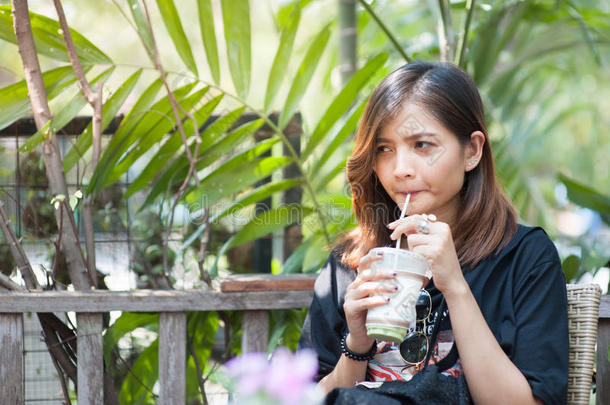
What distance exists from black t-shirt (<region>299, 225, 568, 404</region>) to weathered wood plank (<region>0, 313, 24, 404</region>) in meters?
1.16

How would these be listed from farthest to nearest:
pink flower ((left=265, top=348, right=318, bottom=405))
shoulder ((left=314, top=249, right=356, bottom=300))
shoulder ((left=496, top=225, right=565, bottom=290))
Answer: shoulder ((left=314, top=249, right=356, bottom=300)) < shoulder ((left=496, top=225, right=565, bottom=290)) < pink flower ((left=265, top=348, right=318, bottom=405))

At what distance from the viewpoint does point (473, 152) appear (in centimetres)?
156

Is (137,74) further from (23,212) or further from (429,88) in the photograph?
(429,88)

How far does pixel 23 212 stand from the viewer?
209 centimetres

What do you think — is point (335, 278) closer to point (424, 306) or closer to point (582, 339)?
point (424, 306)

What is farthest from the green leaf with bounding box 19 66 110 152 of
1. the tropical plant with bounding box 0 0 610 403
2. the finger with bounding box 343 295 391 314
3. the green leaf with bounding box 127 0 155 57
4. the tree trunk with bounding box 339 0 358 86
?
the tree trunk with bounding box 339 0 358 86

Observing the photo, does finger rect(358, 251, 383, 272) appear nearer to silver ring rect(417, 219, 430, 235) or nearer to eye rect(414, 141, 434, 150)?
silver ring rect(417, 219, 430, 235)

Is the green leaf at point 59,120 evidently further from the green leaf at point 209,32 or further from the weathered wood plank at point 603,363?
the weathered wood plank at point 603,363

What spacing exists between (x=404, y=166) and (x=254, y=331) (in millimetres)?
771

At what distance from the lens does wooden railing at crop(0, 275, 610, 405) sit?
1771 millimetres

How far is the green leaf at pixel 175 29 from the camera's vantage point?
196 centimetres

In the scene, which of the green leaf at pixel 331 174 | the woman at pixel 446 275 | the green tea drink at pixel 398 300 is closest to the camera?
the green tea drink at pixel 398 300

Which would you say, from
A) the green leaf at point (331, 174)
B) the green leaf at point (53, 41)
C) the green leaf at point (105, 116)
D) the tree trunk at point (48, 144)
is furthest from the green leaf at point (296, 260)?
the green leaf at point (53, 41)

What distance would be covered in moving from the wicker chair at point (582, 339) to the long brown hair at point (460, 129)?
22 centimetres
